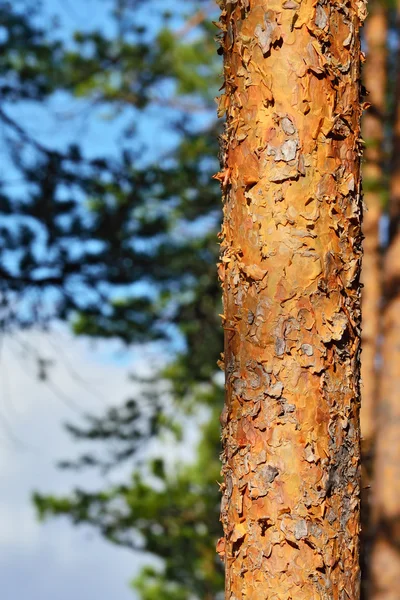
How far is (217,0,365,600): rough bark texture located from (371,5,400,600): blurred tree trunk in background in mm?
4904

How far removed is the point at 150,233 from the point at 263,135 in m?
5.14

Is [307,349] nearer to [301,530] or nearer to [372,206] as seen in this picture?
[301,530]

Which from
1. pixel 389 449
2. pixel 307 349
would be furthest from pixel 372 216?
pixel 307 349

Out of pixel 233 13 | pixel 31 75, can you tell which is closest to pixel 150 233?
pixel 31 75

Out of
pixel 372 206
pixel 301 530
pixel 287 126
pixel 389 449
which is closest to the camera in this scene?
pixel 301 530

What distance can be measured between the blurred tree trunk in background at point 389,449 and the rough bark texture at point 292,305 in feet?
16.1

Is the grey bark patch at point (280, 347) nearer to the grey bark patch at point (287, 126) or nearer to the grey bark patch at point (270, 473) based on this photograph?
the grey bark patch at point (270, 473)

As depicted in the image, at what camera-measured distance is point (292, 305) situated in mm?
1632

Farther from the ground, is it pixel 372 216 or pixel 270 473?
pixel 372 216

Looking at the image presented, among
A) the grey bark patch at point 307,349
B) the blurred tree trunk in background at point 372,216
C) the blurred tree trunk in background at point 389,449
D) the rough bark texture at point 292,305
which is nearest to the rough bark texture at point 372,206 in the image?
the blurred tree trunk in background at point 372,216

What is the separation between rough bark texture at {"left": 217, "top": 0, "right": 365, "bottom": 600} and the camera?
A: 158cm

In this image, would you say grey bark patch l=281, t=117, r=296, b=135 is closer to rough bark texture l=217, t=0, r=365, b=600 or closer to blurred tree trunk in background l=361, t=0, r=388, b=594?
rough bark texture l=217, t=0, r=365, b=600

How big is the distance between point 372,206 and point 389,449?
2.78m

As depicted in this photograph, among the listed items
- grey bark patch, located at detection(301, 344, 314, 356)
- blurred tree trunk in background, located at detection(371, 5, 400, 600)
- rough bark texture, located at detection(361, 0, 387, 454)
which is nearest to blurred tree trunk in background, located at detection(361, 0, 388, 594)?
rough bark texture, located at detection(361, 0, 387, 454)
